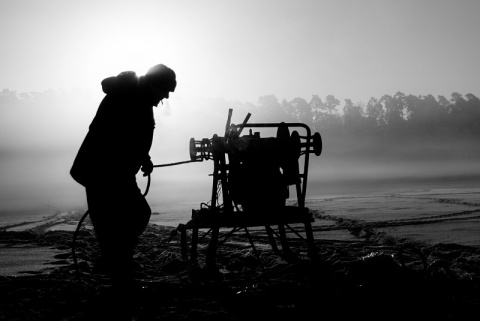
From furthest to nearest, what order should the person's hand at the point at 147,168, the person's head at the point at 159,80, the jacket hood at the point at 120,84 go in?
the person's hand at the point at 147,168 < the person's head at the point at 159,80 < the jacket hood at the point at 120,84

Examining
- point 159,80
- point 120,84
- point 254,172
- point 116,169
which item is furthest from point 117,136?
point 254,172

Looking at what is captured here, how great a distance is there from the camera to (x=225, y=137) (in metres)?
5.09

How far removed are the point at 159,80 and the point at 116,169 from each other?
88 cm

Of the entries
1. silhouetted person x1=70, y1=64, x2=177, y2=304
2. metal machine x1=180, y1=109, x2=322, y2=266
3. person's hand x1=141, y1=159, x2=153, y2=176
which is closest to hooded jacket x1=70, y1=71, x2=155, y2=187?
silhouetted person x1=70, y1=64, x2=177, y2=304

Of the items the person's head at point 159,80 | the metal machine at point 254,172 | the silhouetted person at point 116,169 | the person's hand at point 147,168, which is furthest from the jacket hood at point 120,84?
the metal machine at point 254,172

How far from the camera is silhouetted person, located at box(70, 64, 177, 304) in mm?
3230

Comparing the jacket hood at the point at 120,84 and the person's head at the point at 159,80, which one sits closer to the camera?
the jacket hood at the point at 120,84

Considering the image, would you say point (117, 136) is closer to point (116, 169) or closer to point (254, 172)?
point (116, 169)

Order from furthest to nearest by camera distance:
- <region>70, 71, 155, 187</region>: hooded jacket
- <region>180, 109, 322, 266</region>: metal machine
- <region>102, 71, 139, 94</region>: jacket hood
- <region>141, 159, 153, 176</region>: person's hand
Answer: <region>180, 109, 322, 266</region>: metal machine, <region>141, 159, 153, 176</region>: person's hand, <region>102, 71, 139, 94</region>: jacket hood, <region>70, 71, 155, 187</region>: hooded jacket

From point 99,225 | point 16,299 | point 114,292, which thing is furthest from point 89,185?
point 16,299

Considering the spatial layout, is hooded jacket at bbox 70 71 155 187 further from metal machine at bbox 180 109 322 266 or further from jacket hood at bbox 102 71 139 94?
metal machine at bbox 180 109 322 266

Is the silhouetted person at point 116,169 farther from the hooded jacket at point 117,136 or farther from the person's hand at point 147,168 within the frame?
the person's hand at point 147,168

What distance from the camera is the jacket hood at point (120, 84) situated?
3330 mm

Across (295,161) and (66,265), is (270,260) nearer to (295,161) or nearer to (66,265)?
(295,161)
